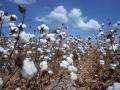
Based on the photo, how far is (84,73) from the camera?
7965mm

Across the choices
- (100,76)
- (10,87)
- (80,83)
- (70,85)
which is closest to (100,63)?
(100,76)

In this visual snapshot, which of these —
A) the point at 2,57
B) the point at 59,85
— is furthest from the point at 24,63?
the point at 2,57

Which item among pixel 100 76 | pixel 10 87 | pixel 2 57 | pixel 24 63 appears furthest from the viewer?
pixel 2 57

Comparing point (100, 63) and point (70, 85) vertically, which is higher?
point (100, 63)

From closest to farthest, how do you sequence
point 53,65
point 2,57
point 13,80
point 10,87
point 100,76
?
point 10,87, point 13,80, point 100,76, point 2,57, point 53,65

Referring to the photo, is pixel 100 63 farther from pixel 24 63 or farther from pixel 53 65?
pixel 24 63

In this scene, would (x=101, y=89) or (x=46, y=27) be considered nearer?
(x=101, y=89)

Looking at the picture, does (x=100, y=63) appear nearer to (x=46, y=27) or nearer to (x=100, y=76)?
(x=100, y=76)

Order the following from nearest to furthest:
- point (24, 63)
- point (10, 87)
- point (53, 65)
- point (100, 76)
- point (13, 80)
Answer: point (24, 63) < point (10, 87) < point (13, 80) < point (100, 76) < point (53, 65)

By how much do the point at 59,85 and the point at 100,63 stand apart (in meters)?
2.44

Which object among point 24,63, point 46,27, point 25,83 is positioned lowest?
point 24,63

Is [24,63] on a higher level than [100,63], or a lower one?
lower

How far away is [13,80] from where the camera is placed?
6672 mm

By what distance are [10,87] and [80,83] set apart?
4.78 feet
